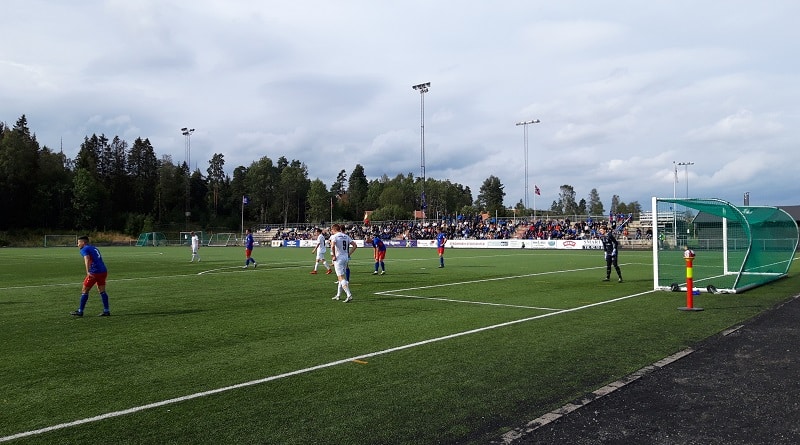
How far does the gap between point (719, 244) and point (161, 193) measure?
4568 inches

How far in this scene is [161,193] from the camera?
381 ft

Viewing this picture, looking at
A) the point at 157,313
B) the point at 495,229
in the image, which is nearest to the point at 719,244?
the point at 157,313

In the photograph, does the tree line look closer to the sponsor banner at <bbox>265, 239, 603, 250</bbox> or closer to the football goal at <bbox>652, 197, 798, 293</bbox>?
the sponsor banner at <bbox>265, 239, 603, 250</bbox>

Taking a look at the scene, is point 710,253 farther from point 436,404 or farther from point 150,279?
point 150,279

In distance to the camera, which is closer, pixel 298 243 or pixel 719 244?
pixel 719 244

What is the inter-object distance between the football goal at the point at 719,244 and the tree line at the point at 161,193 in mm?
64928

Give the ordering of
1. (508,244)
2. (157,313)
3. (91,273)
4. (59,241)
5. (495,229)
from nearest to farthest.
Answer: (91,273) < (157,313) < (508,244) < (495,229) < (59,241)

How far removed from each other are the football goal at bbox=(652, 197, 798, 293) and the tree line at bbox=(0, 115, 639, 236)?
6493 centimetres

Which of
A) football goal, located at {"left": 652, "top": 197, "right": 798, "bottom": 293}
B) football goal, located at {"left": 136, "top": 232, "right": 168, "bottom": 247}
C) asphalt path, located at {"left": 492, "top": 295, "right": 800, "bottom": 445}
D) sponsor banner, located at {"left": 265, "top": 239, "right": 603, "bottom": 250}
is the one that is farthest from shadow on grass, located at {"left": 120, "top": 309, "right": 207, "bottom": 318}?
football goal, located at {"left": 136, "top": 232, "right": 168, "bottom": 247}

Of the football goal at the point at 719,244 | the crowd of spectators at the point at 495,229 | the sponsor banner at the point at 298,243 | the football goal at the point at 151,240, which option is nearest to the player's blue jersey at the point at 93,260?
the football goal at the point at 719,244

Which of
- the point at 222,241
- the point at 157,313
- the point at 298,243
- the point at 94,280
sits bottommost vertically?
the point at 157,313

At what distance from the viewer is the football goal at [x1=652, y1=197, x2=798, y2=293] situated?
51.5ft

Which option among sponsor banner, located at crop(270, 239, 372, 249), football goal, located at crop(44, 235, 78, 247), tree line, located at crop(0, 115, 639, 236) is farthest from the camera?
tree line, located at crop(0, 115, 639, 236)

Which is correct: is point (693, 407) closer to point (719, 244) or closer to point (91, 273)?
point (91, 273)
